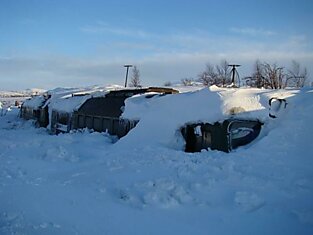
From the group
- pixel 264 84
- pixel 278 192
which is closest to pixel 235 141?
pixel 278 192

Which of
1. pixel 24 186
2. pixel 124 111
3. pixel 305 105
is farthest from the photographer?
pixel 124 111

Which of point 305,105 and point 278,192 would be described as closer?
point 278,192

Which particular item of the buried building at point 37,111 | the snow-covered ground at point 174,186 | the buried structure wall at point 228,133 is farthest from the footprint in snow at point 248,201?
the buried building at point 37,111

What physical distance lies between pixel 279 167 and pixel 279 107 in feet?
8.99

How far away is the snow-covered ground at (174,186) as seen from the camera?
5.38m

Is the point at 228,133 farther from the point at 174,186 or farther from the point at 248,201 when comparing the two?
the point at 248,201

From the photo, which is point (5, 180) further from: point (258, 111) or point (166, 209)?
point (258, 111)

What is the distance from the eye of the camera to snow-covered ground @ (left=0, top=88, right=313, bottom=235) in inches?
212

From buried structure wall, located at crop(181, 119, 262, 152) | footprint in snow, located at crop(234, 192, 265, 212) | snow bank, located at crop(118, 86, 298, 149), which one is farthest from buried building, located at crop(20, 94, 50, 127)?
footprint in snow, located at crop(234, 192, 265, 212)

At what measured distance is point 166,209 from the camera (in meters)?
5.96

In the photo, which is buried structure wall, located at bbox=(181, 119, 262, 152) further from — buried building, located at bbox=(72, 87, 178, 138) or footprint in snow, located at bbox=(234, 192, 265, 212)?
buried building, located at bbox=(72, 87, 178, 138)

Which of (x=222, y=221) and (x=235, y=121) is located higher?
(x=235, y=121)

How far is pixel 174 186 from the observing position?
Result: 21.9 ft

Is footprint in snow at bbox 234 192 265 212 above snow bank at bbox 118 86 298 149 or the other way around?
the other way around
